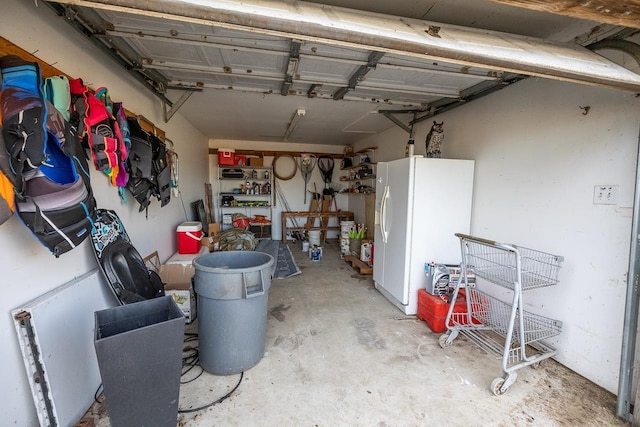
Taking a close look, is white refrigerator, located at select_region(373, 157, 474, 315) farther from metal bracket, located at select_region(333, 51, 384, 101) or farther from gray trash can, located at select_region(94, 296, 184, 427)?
gray trash can, located at select_region(94, 296, 184, 427)

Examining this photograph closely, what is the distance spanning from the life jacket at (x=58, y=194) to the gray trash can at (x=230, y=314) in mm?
713

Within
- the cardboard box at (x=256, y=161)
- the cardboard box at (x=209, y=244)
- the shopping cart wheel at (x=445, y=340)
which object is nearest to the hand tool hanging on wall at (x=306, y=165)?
the cardboard box at (x=256, y=161)

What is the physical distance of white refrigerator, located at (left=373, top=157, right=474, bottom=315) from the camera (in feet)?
9.29

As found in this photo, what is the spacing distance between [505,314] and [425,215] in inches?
43.9

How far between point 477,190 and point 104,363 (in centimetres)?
332

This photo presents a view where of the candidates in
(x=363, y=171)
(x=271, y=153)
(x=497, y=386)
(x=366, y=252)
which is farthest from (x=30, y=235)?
(x=271, y=153)

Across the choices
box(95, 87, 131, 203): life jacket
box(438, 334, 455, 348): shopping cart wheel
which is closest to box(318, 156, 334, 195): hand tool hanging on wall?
box(438, 334, 455, 348): shopping cart wheel

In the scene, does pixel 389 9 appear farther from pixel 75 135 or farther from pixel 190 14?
pixel 75 135

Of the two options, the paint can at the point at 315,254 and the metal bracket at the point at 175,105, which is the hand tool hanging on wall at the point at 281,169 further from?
the metal bracket at the point at 175,105

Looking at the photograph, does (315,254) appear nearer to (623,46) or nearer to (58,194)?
(58,194)

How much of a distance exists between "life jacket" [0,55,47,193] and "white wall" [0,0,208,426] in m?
0.22

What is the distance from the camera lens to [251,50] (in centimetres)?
202

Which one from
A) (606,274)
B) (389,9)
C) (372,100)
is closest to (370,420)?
(606,274)

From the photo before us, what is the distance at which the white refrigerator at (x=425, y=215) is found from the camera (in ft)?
9.29
